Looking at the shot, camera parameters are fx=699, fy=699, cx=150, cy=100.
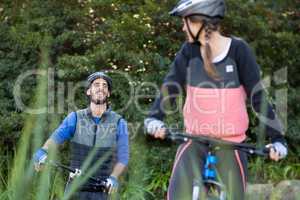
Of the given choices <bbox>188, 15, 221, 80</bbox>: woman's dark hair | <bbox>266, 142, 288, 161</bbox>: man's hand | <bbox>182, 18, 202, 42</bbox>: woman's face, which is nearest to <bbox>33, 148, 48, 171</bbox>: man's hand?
<bbox>266, 142, 288, 161</bbox>: man's hand

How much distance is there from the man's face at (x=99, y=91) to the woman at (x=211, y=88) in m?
1.90

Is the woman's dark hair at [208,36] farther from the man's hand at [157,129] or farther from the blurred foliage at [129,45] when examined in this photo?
the blurred foliage at [129,45]

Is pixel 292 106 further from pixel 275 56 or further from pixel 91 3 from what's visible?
pixel 91 3

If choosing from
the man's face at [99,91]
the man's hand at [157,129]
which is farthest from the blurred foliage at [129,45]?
the man's hand at [157,129]

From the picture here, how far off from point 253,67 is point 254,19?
7299mm

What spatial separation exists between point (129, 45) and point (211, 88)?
7.33 meters

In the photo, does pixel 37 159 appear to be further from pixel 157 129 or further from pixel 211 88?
pixel 211 88

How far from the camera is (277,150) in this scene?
122 inches

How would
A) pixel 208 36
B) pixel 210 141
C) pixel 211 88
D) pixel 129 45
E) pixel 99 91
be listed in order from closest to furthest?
1. pixel 210 141
2. pixel 211 88
3. pixel 208 36
4. pixel 99 91
5. pixel 129 45

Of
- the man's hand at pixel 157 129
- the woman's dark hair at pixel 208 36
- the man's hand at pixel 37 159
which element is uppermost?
the woman's dark hair at pixel 208 36

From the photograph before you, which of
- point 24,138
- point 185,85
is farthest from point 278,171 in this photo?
point 24,138

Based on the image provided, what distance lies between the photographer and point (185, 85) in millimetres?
3516

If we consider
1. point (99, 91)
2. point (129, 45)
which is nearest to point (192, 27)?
point (99, 91)

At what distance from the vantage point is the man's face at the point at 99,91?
5.36 meters
